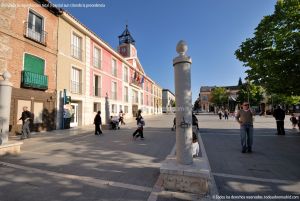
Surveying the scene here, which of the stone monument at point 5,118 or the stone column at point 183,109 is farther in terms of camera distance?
the stone monument at point 5,118

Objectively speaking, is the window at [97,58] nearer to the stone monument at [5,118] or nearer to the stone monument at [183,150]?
the stone monument at [5,118]

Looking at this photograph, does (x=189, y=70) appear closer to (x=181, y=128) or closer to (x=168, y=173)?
(x=181, y=128)

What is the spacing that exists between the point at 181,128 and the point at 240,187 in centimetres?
164

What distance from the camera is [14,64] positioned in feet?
37.7

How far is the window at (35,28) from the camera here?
1283 cm

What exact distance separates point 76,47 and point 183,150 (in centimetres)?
1682

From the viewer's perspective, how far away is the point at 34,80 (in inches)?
496

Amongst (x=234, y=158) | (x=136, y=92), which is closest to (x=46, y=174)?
(x=234, y=158)

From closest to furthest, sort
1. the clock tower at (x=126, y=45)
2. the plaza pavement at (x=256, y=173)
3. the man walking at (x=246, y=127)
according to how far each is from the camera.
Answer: the plaza pavement at (x=256, y=173)
the man walking at (x=246, y=127)
the clock tower at (x=126, y=45)

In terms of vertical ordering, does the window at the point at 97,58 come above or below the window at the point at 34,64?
above

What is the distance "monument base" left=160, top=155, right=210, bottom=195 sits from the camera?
132 inches

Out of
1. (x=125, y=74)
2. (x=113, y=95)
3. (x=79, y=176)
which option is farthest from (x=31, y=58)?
(x=125, y=74)

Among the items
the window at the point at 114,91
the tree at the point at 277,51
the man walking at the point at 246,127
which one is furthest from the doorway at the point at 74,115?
the man walking at the point at 246,127

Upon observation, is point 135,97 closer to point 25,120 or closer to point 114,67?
point 114,67
